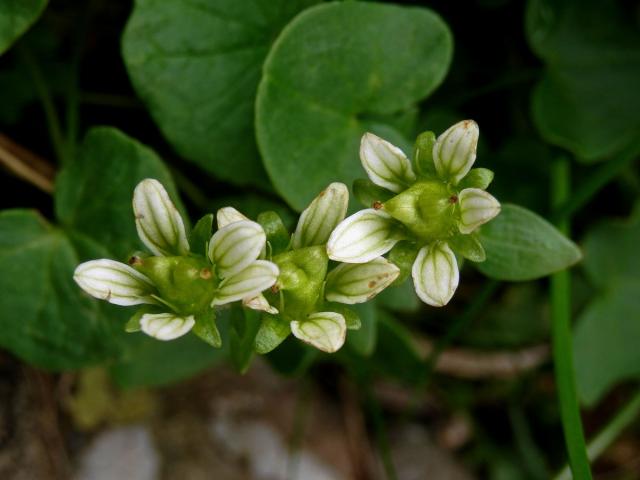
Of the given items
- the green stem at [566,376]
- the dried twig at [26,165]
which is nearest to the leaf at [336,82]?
the green stem at [566,376]

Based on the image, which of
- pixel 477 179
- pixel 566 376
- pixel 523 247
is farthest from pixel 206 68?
pixel 566 376

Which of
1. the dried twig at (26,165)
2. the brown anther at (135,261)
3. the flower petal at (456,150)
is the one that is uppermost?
the flower petal at (456,150)

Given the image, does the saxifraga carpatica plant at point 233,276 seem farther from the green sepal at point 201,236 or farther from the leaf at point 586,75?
the leaf at point 586,75

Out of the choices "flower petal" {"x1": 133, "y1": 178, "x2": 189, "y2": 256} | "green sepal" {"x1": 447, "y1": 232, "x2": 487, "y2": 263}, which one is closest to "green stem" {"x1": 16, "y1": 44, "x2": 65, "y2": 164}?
"flower petal" {"x1": 133, "y1": 178, "x2": 189, "y2": 256}

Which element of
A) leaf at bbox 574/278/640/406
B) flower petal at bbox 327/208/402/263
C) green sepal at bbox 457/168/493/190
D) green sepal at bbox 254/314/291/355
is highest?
green sepal at bbox 457/168/493/190

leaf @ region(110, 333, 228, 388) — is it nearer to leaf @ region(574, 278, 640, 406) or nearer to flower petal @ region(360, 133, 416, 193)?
flower petal @ region(360, 133, 416, 193)

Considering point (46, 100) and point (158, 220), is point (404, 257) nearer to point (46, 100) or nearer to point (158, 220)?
point (158, 220)

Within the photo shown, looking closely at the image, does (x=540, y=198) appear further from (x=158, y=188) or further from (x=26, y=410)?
(x=26, y=410)
